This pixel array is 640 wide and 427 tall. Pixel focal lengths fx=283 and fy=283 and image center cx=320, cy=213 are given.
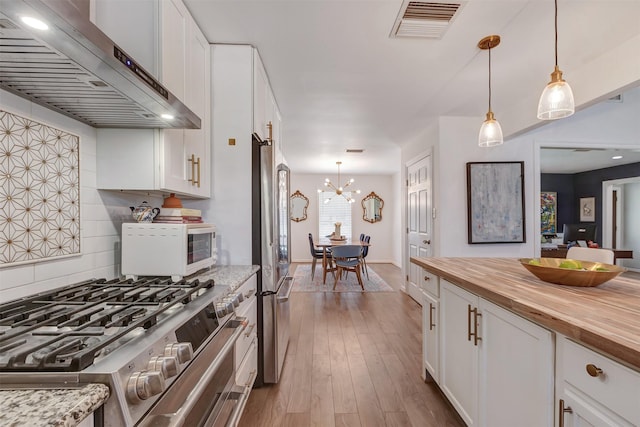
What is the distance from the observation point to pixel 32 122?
1.14 metres

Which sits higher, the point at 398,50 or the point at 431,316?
the point at 398,50

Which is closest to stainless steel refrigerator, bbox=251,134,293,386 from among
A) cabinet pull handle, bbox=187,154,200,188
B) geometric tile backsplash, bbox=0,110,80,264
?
cabinet pull handle, bbox=187,154,200,188

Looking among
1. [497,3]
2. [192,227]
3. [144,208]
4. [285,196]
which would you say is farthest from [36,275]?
[497,3]

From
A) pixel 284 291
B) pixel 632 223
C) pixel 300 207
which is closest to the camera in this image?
pixel 284 291

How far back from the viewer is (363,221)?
786 centimetres

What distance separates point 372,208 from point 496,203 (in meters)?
4.50

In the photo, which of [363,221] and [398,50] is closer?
[398,50]

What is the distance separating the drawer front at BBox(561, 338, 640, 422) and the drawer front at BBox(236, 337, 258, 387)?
4.64ft

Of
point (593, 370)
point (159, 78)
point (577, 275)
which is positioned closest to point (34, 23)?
point (159, 78)

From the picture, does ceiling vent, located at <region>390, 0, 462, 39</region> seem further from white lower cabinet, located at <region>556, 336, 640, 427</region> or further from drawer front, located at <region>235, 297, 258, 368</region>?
drawer front, located at <region>235, 297, 258, 368</region>

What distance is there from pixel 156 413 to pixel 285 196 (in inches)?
74.6

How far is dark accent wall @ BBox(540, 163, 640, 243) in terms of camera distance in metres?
6.51

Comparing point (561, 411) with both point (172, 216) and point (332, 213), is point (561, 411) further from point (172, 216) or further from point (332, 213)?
point (332, 213)

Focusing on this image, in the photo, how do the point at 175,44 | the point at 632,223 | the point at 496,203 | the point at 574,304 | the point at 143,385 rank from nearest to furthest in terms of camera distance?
the point at 143,385, the point at 574,304, the point at 175,44, the point at 496,203, the point at 632,223
